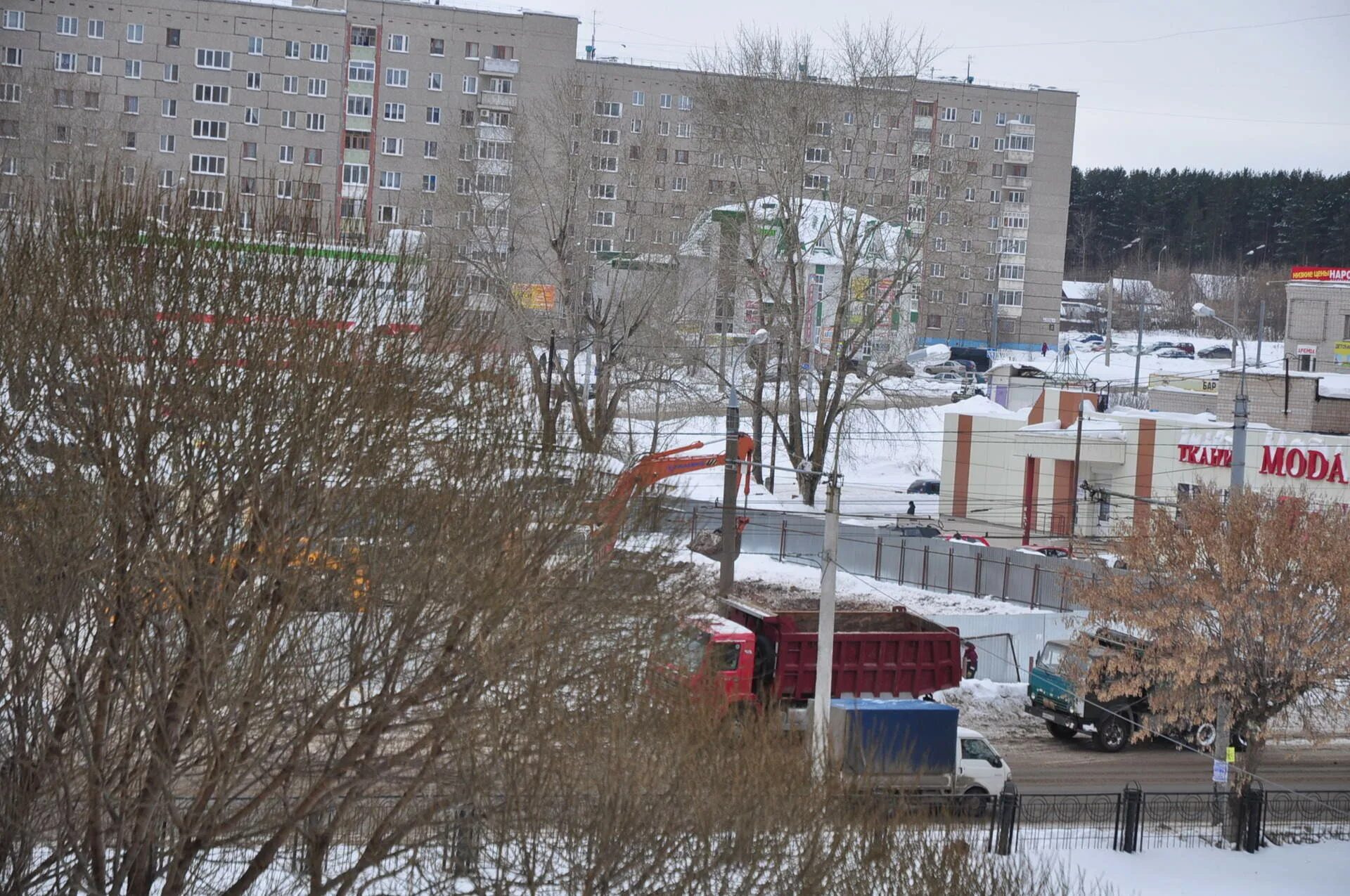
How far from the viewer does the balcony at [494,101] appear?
6862 cm

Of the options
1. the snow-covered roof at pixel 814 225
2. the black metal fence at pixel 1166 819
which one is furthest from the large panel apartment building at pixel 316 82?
the black metal fence at pixel 1166 819

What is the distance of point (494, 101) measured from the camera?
68.8m

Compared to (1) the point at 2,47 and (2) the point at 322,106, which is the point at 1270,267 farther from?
(1) the point at 2,47

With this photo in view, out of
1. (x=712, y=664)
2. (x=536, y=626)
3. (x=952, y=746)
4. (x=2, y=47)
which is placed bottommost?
(x=952, y=746)

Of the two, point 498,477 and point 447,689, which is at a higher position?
point 498,477

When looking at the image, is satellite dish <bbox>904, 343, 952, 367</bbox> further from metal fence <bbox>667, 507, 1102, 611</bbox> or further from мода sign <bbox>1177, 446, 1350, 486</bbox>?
metal fence <bbox>667, 507, 1102, 611</bbox>

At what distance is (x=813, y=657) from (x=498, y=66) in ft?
182

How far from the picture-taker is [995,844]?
15242 millimetres

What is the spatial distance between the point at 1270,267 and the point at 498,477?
114 metres

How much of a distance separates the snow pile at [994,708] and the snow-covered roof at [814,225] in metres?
17.9

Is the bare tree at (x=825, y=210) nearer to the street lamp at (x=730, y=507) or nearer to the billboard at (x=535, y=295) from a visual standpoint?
the billboard at (x=535, y=295)

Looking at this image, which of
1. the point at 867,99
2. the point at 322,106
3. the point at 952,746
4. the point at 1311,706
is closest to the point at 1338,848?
the point at 1311,706

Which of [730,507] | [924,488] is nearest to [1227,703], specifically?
[730,507]

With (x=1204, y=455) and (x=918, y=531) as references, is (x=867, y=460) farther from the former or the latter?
(x=1204, y=455)
